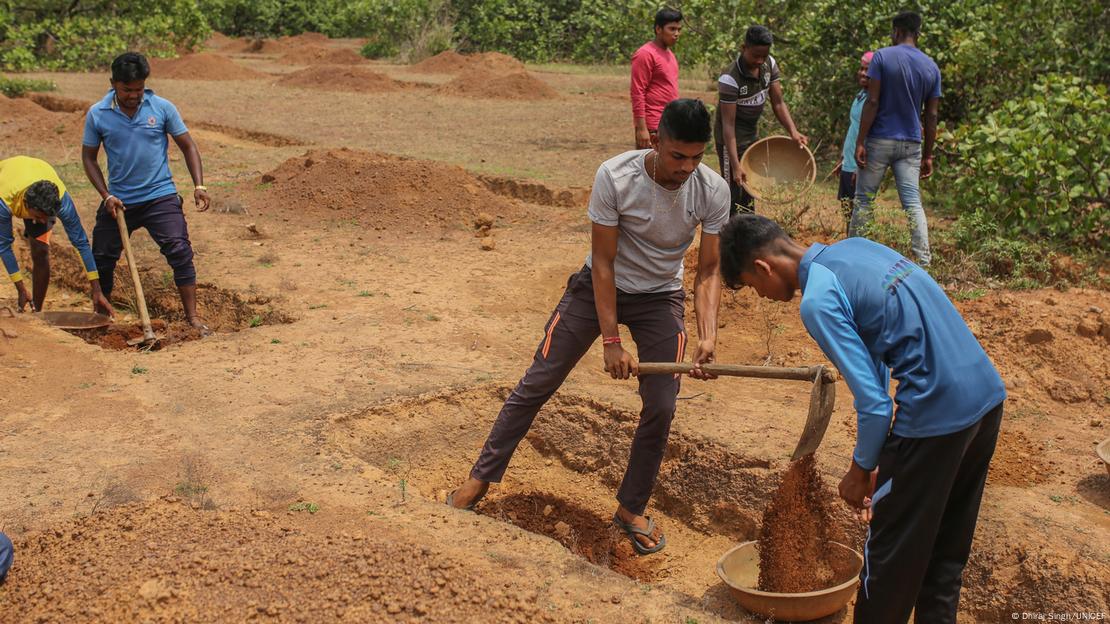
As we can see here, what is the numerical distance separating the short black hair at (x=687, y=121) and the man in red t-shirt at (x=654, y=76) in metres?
4.02

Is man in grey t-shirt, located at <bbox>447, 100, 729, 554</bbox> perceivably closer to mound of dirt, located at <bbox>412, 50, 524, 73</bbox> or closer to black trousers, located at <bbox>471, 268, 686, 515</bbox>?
black trousers, located at <bbox>471, 268, 686, 515</bbox>

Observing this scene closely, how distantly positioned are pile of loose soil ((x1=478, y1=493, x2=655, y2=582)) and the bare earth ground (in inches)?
0.6

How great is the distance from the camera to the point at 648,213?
12.9ft

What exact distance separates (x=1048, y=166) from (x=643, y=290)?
15.9 ft

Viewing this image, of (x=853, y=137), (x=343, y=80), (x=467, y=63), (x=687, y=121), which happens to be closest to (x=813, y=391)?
(x=687, y=121)

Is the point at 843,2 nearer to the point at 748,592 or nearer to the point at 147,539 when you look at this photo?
the point at 748,592

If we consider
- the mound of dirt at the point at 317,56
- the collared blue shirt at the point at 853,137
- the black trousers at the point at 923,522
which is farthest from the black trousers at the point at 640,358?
the mound of dirt at the point at 317,56

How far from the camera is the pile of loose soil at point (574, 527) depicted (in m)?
4.62

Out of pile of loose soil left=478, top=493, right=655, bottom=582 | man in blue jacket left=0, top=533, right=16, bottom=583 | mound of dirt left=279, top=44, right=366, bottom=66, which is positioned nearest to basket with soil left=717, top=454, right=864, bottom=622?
pile of loose soil left=478, top=493, right=655, bottom=582

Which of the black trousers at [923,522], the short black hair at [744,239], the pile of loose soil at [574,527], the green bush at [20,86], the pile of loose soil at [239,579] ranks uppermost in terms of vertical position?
the short black hair at [744,239]

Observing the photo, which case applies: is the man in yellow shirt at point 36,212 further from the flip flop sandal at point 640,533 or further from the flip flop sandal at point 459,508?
the flip flop sandal at point 640,533

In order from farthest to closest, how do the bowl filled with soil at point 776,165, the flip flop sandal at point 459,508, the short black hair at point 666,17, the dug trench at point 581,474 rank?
the bowl filled with soil at point 776,165, the short black hair at point 666,17, the dug trench at point 581,474, the flip flop sandal at point 459,508

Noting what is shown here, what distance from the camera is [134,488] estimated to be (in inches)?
174

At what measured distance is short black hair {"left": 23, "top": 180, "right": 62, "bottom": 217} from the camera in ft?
21.6
